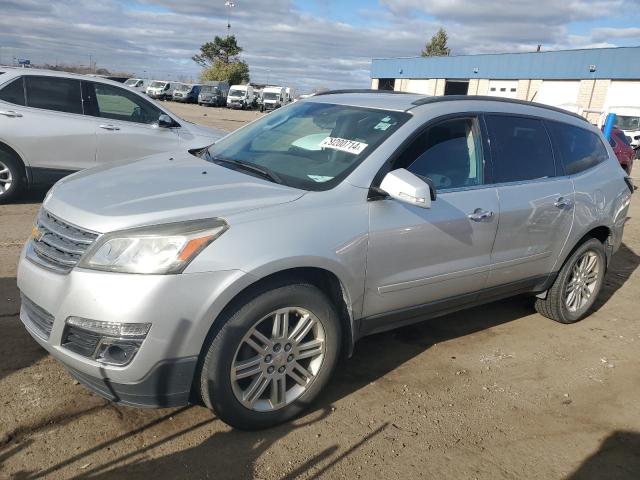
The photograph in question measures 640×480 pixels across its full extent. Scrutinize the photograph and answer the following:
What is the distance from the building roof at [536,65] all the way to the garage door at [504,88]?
34 centimetres

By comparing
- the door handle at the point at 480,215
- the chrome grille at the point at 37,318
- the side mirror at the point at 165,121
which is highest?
the door handle at the point at 480,215

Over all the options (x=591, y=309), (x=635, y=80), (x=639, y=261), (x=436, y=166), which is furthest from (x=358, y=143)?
(x=635, y=80)

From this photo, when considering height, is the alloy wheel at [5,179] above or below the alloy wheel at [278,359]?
below

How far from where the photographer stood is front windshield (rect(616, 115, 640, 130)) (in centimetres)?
2631

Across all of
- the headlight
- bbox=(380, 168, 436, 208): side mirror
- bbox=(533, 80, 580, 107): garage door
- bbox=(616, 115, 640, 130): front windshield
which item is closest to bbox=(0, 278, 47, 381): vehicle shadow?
the headlight

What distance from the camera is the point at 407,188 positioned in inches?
121

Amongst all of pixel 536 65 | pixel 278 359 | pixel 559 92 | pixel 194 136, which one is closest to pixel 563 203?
pixel 278 359

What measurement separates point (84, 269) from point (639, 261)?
281 inches

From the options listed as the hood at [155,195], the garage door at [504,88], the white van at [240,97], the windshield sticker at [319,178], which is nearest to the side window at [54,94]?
the hood at [155,195]

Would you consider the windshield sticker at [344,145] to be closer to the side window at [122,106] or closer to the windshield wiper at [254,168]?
the windshield wiper at [254,168]

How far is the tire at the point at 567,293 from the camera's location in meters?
4.71

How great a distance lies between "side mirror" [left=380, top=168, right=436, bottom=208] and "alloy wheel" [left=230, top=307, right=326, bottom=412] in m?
0.81

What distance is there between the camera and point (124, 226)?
263cm

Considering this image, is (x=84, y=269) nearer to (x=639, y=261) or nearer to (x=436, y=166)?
(x=436, y=166)
